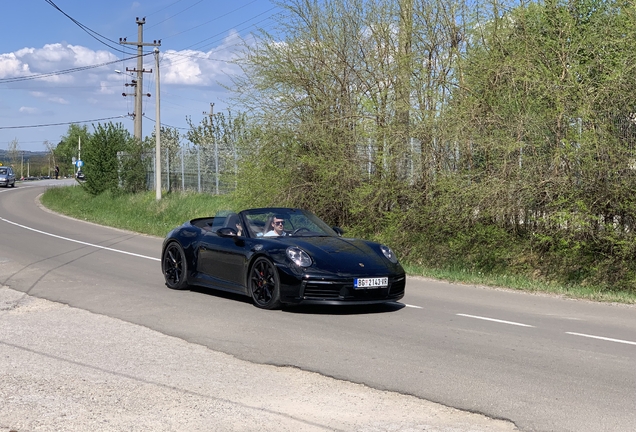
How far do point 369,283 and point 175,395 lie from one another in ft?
14.2

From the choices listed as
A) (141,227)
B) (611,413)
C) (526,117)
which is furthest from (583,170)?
(141,227)

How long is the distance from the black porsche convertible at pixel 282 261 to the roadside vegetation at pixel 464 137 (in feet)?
14.5

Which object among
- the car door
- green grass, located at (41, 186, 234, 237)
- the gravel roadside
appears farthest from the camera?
green grass, located at (41, 186, 234, 237)

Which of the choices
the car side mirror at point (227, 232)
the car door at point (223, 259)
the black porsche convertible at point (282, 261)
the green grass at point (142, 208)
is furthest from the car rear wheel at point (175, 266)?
the green grass at point (142, 208)

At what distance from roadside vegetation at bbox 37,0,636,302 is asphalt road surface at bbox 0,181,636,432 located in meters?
3.00

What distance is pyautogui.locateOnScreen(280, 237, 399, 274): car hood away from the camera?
33.8 feet

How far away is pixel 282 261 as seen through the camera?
10.4 m

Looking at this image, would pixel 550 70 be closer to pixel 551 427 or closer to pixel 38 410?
pixel 551 427

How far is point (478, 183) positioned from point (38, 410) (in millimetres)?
12205

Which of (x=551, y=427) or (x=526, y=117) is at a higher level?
(x=526, y=117)

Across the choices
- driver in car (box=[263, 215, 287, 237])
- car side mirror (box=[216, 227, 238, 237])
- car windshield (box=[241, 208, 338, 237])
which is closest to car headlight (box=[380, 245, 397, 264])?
car windshield (box=[241, 208, 338, 237])

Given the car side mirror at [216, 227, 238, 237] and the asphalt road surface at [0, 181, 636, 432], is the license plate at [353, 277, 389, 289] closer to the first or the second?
the asphalt road surface at [0, 181, 636, 432]

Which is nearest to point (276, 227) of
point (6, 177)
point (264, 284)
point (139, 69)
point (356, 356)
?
point (264, 284)

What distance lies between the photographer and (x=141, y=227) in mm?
29203
